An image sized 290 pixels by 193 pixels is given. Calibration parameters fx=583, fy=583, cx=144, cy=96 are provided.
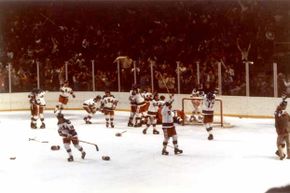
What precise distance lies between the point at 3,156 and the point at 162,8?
30.3 ft

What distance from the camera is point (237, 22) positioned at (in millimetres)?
16844

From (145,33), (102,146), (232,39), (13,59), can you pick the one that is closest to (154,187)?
(102,146)

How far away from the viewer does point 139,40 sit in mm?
18406

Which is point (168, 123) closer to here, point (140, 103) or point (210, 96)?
point (210, 96)

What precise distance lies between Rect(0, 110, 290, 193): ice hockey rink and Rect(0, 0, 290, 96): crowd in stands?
314 centimetres

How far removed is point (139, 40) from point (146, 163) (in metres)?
9.87

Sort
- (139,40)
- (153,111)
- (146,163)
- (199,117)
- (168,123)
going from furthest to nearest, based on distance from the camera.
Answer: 1. (139,40)
2. (199,117)
3. (153,111)
4. (168,123)
5. (146,163)

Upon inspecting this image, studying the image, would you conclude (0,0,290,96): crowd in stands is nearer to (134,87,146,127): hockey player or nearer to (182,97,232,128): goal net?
(182,97,232,128): goal net

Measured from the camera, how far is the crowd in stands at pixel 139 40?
52.7 feet

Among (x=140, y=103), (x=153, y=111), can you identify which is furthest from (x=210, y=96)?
(x=140, y=103)

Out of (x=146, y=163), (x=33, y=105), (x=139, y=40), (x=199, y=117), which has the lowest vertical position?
(x=146, y=163)

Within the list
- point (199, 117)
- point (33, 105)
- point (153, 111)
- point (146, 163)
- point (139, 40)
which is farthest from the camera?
point (139, 40)

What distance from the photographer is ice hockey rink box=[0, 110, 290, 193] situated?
7621mm

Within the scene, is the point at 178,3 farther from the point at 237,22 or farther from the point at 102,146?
the point at 102,146
